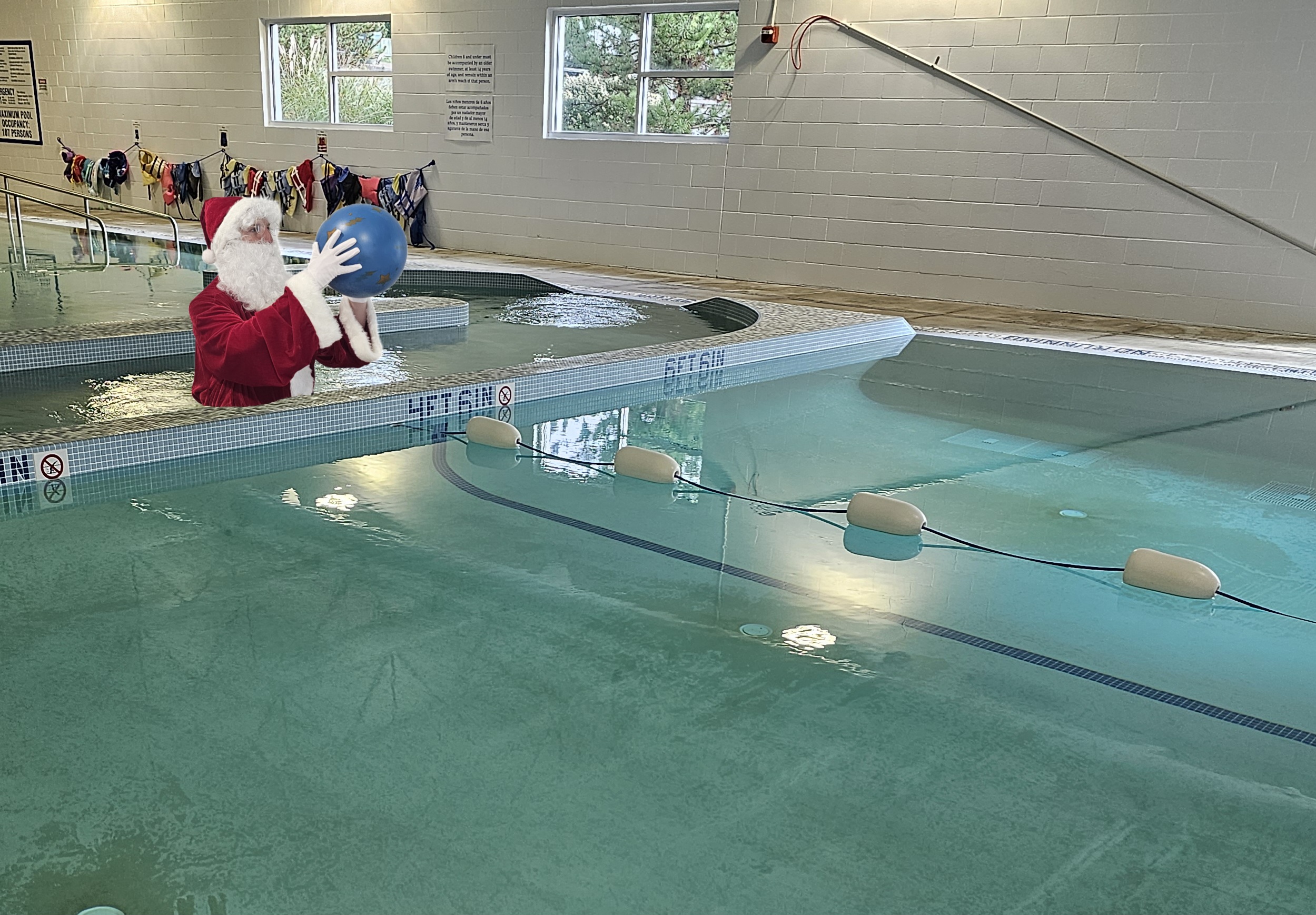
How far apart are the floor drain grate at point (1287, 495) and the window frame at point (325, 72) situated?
8312 millimetres

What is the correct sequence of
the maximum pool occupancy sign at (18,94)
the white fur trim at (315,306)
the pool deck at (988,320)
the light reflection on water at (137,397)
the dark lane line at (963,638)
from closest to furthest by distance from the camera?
the dark lane line at (963,638) < the white fur trim at (315,306) < the light reflection on water at (137,397) < the pool deck at (988,320) < the maximum pool occupancy sign at (18,94)

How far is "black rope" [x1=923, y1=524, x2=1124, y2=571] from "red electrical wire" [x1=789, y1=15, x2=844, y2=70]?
5.69 metres

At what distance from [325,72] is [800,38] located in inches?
197

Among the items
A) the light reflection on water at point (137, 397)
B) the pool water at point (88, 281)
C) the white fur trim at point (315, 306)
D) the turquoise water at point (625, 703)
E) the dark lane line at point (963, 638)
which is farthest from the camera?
the pool water at point (88, 281)

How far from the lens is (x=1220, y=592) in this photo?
9.00 ft

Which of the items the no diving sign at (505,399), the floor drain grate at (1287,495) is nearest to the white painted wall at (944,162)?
the floor drain grate at (1287,495)

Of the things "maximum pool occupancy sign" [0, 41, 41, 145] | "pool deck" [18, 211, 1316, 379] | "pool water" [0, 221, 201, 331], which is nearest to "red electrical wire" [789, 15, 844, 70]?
"pool deck" [18, 211, 1316, 379]

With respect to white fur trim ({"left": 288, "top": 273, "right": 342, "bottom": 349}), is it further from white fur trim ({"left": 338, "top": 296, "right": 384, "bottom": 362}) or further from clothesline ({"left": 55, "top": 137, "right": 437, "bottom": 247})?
clothesline ({"left": 55, "top": 137, "right": 437, "bottom": 247})

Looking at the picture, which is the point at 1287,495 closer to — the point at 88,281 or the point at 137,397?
the point at 137,397


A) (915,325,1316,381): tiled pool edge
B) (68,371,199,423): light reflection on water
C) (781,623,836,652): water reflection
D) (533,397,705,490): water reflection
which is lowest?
(68,371,199,423): light reflection on water

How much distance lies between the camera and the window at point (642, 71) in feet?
27.5

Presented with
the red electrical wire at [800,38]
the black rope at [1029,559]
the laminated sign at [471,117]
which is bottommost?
the black rope at [1029,559]

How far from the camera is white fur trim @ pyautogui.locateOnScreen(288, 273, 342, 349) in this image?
2.22m

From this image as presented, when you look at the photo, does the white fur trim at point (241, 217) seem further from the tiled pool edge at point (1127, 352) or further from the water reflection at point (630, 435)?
the tiled pool edge at point (1127, 352)
